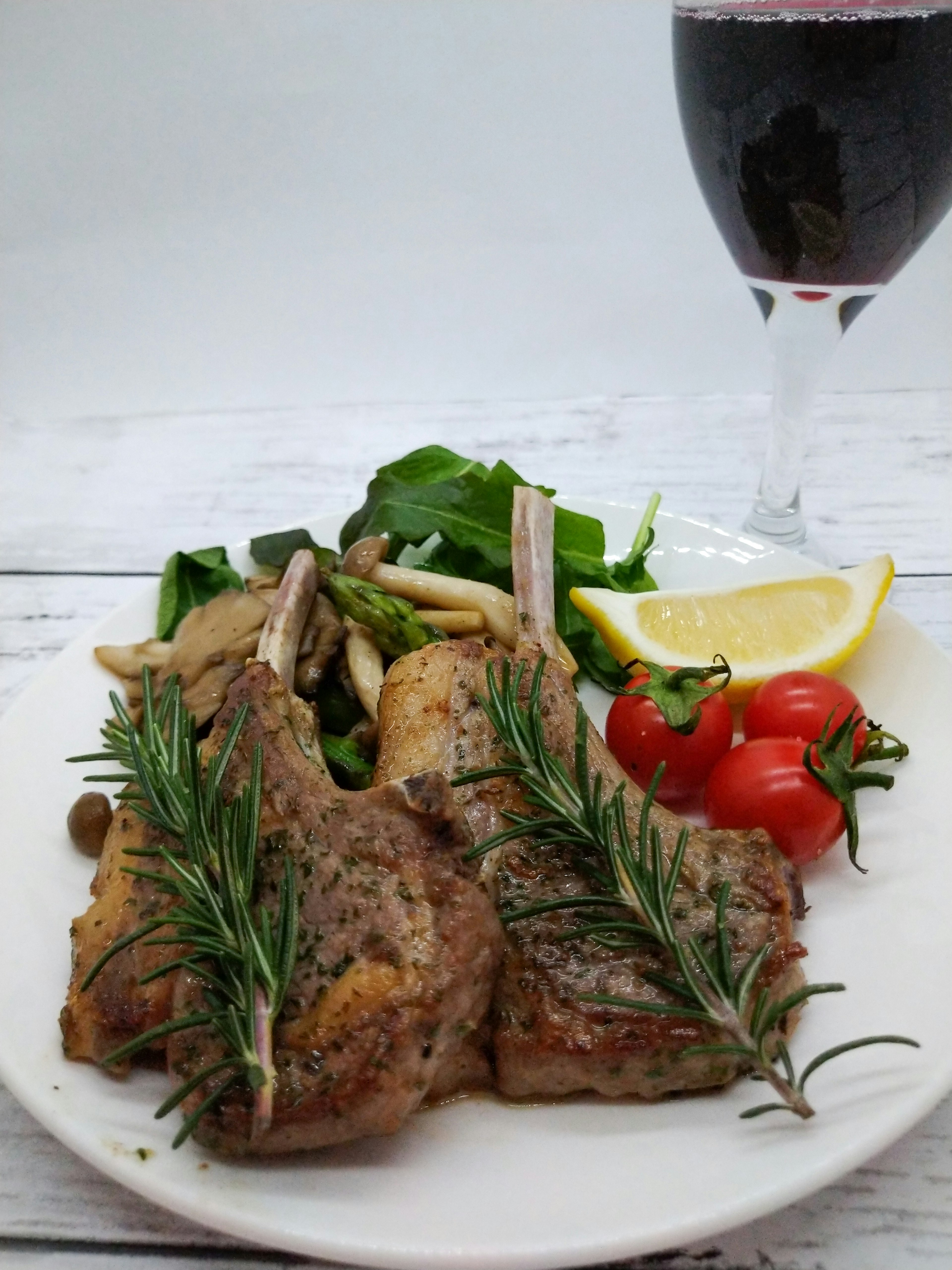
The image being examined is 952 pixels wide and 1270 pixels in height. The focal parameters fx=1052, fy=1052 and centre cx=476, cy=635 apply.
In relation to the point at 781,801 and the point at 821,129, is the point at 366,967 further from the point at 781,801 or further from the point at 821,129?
the point at 821,129

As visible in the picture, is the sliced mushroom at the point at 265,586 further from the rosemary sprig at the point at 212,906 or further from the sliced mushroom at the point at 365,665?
the rosemary sprig at the point at 212,906

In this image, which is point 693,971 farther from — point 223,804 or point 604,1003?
point 223,804

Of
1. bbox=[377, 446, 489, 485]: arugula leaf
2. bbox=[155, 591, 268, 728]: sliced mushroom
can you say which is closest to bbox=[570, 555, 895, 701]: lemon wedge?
bbox=[377, 446, 489, 485]: arugula leaf

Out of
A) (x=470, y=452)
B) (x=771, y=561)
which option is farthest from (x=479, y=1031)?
(x=470, y=452)

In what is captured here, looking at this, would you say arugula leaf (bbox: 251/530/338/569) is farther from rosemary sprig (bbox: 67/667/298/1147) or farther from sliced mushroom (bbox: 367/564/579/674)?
rosemary sprig (bbox: 67/667/298/1147)

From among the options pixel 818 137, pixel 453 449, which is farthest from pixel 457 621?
pixel 453 449

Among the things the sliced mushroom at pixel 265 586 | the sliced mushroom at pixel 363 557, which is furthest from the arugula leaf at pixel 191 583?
the sliced mushroom at pixel 363 557
